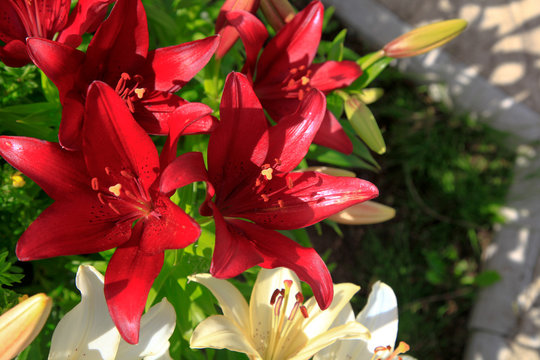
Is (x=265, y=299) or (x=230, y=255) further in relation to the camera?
(x=265, y=299)

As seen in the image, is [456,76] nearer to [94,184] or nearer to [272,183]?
[272,183]

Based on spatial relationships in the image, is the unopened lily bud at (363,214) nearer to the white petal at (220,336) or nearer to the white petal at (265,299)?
the white petal at (265,299)

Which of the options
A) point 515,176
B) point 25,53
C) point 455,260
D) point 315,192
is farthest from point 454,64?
point 25,53

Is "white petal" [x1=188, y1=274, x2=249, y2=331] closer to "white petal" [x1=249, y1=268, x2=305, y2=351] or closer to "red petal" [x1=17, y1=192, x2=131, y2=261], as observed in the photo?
"white petal" [x1=249, y1=268, x2=305, y2=351]

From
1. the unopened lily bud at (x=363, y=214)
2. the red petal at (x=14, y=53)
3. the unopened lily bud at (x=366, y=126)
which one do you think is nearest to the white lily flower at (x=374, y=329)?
the unopened lily bud at (x=363, y=214)

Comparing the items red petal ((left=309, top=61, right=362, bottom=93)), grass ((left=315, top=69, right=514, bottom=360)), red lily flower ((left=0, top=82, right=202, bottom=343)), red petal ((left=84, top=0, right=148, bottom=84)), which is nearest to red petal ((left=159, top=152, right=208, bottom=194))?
red lily flower ((left=0, top=82, right=202, bottom=343))

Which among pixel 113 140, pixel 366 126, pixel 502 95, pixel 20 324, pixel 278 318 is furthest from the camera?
pixel 502 95

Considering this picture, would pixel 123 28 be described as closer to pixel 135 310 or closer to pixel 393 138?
pixel 135 310

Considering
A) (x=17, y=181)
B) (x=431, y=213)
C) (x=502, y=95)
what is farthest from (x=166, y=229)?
(x=502, y=95)
